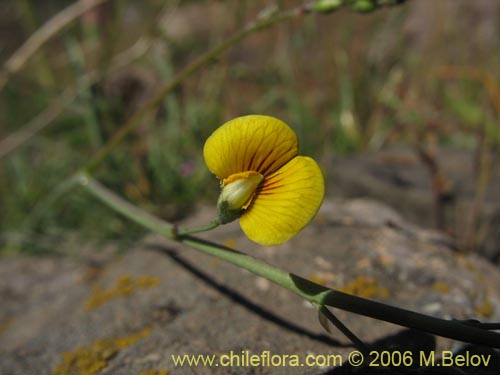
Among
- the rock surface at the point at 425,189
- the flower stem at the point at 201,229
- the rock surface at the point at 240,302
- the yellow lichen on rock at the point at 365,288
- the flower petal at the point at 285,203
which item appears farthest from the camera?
the rock surface at the point at 425,189

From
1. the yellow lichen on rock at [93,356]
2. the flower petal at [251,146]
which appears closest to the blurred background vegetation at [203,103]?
the yellow lichen on rock at [93,356]

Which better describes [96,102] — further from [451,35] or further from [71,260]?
[451,35]

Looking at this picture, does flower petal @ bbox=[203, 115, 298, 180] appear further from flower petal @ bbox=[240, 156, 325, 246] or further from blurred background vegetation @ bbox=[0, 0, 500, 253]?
blurred background vegetation @ bbox=[0, 0, 500, 253]

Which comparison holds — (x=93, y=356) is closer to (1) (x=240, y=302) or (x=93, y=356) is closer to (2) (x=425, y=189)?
(1) (x=240, y=302)

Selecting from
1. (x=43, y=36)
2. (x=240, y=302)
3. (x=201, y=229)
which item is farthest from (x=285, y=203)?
(x=43, y=36)

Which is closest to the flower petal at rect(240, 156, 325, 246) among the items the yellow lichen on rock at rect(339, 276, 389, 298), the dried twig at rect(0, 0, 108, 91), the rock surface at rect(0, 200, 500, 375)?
the rock surface at rect(0, 200, 500, 375)

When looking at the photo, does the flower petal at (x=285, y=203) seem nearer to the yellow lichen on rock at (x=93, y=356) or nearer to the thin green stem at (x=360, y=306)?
the thin green stem at (x=360, y=306)
